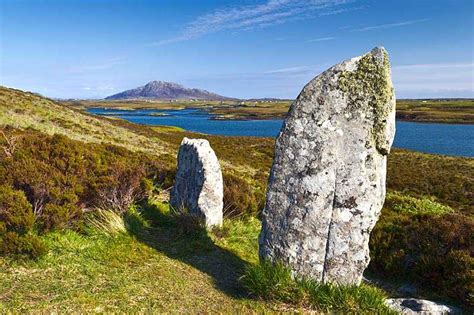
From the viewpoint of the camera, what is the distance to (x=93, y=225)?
9.31 metres

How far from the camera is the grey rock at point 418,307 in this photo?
709cm

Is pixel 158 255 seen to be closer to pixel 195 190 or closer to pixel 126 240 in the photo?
pixel 126 240

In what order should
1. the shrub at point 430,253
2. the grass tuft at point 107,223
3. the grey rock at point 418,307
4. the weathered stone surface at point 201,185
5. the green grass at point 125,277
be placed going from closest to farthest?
1. the green grass at point 125,277
2. the grey rock at point 418,307
3. the shrub at point 430,253
4. the grass tuft at point 107,223
5. the weathered stone surface at point 201,185

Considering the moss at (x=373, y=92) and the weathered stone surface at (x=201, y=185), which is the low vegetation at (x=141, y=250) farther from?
the moss at (x=373, y=92)

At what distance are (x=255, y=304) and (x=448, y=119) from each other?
5624 inches

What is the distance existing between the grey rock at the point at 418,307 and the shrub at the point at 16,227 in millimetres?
6541

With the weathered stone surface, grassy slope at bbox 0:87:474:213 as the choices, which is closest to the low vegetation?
the weathered stone surface

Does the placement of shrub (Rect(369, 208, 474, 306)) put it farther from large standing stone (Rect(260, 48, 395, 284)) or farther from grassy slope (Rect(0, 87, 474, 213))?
Answer: grassy slope (Rect(0, 87, 474, 213))

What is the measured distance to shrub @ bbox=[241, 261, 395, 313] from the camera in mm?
6805

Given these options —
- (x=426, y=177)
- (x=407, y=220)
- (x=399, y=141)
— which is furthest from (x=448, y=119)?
(x=407, y=220)

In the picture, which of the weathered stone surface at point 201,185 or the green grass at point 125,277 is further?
the weathered stone surface at point 201,185

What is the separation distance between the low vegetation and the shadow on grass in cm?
3

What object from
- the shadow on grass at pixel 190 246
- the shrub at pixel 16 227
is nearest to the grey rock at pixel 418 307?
the shadow on grass at pixel 190 246

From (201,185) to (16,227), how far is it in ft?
14.0
